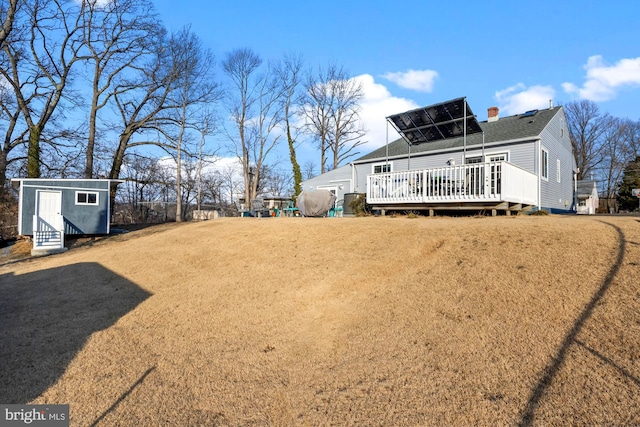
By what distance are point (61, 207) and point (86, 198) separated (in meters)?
1.00

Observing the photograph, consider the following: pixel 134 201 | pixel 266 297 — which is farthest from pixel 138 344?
pixel 134 201

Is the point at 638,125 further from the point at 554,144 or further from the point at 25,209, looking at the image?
the point at 25,209

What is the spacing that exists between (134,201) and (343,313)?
29059 millimetres

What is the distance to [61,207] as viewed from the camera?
15.5 meters

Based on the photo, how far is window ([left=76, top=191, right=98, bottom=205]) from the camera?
1586 centimetres

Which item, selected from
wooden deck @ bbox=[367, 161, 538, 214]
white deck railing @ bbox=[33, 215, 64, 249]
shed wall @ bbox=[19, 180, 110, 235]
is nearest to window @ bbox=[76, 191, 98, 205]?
shed wall @ bbox=[19, 180, 110, 235]

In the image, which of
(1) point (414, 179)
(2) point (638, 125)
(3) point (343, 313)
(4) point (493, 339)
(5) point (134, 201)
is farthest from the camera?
(2) point (638, 125)

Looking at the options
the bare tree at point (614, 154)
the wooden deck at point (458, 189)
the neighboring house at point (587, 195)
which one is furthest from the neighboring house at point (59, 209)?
the bare tree at point (614, 154)

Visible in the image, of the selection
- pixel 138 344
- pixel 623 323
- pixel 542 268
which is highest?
pixel 542 268

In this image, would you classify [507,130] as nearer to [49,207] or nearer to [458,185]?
[458,185]

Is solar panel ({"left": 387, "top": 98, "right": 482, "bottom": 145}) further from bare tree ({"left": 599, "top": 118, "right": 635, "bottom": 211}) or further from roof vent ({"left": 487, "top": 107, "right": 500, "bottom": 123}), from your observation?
bare tree ({"left": 599, "top": 118, "right": 635, "bottom": 211})

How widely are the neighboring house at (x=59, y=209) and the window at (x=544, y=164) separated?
1822 cm

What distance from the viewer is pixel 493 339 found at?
3.42 meters

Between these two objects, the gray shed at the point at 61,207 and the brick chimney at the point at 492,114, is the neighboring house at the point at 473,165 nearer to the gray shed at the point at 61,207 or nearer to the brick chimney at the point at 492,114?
the brick chimney at the point at 492,114
